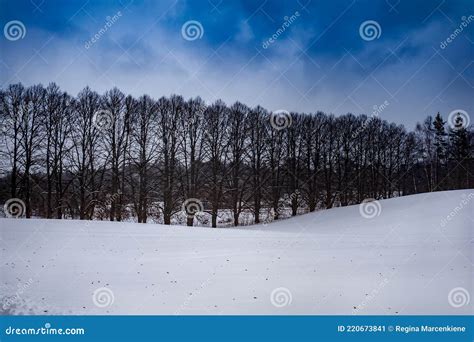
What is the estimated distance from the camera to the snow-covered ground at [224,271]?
7.20 m

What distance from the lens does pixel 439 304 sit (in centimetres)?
729

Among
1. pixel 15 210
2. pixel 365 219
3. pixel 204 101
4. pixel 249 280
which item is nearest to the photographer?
pixel 249 280

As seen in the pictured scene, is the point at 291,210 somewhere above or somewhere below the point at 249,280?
above

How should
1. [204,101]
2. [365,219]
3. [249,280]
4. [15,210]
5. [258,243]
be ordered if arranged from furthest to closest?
[204,101] < [365,219] < [15,210] < [258,243] < [249,280]

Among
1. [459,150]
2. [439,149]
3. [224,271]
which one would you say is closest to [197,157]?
[224,271]

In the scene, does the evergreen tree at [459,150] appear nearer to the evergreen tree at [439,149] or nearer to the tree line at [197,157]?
the tree line at [197,157]

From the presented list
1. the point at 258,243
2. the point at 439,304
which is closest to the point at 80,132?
the point at 258,243

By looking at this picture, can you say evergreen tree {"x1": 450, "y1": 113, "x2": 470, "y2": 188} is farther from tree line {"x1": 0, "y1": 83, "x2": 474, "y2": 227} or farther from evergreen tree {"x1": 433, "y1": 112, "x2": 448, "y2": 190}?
evergreen tree {"x1": 433, "y1": 112, "x2": 448, "y2": 190}

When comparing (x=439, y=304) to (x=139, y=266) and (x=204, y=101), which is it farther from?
Result: (x=204, y=101)

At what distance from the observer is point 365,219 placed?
2219 cm

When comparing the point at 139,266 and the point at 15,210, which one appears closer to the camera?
the point at 139,266

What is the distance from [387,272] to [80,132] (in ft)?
68.3

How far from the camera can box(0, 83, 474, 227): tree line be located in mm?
20873
